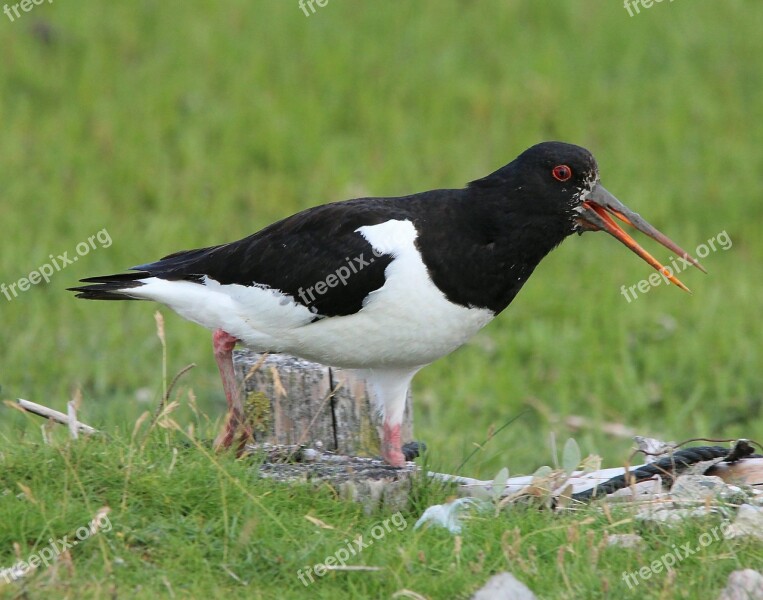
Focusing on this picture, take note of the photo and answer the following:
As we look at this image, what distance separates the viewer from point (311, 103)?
41.7ft

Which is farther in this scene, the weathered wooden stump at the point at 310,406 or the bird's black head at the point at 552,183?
the weathered wooden stump at the point at 310,406

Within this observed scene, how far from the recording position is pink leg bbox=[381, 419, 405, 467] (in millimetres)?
5840

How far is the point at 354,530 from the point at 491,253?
4.56ft

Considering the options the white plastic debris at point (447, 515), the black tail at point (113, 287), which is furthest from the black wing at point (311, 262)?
the white plastic debris at point (447, 515)

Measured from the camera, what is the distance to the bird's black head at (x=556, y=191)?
18.1ft

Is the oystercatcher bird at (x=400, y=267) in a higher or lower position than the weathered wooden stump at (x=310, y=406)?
higher

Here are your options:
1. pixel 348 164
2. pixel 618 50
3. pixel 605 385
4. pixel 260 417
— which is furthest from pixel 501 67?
pixel 260 417

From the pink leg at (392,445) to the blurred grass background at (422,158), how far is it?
2.28m

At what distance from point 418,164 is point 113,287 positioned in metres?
6.82

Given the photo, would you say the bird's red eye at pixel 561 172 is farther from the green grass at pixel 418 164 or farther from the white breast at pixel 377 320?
the green grass at pixel 418 164

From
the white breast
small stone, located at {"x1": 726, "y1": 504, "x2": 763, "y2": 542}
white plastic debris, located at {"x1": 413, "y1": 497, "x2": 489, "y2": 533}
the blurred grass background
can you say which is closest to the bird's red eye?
the white breast

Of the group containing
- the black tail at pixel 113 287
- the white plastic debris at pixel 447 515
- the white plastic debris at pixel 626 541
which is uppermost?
the black tail at pixel 113 287

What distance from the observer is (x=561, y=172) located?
18.0ft

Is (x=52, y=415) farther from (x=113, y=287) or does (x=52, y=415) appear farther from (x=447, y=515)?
(x=447, y=515)
